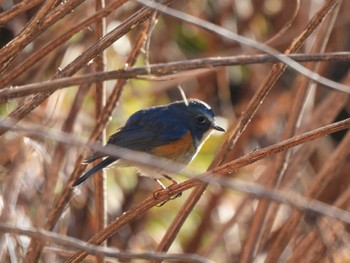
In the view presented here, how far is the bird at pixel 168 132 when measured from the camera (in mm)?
3609

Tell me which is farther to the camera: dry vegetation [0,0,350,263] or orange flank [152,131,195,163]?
orange flank [152,131,195,163]

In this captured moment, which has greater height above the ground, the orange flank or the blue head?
the blue head

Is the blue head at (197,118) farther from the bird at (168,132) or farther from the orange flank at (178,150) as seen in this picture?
the orange flank at (178,150)

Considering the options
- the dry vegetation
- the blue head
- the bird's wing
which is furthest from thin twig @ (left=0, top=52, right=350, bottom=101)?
the blue head

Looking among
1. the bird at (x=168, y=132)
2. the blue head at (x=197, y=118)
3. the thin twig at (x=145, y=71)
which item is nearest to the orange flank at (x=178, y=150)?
the bird at (x=168, y=132)

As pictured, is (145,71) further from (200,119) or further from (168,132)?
(200,119)

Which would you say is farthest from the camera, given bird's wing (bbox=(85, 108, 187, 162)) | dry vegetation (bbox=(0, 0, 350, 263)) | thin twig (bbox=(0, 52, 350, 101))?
bird's wing (bbox=(85, 108, 187, 162))

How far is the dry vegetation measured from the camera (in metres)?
2.36

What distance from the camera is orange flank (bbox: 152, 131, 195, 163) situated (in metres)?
3.66

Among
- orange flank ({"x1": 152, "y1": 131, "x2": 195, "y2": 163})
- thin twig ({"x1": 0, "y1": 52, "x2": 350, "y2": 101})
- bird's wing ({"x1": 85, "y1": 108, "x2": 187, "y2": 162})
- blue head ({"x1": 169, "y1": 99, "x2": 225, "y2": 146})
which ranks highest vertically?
blue head ({"x1": 169, "y1": 99, "x2": 225, "y2": 146})

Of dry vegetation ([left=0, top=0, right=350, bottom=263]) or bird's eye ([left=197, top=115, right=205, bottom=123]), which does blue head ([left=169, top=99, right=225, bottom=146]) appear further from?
dry vegetation ([left=0, top=0, right=350, bottom=263])

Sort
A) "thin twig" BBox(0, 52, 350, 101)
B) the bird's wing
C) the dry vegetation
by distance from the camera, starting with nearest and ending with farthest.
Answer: "thin twig" BBox(0, 52, 350, 101)
the dry vegetation
the bird's wing

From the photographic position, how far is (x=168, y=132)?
12.2 ft

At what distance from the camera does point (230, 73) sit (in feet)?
19.6
